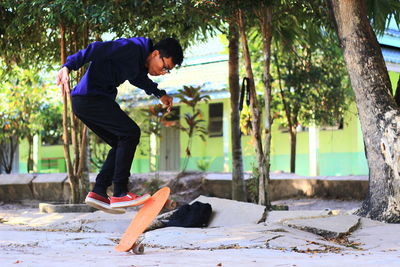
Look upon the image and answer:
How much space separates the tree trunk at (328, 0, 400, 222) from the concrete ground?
1.34 ft

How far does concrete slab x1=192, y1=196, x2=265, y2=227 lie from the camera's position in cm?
780

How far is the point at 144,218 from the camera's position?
5.23 metres

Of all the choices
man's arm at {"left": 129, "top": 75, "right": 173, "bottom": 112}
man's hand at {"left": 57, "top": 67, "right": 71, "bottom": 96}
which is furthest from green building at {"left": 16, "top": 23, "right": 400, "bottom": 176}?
man's hand at {"left": 57, "top": 67, "right": 71, "bottom": 96}

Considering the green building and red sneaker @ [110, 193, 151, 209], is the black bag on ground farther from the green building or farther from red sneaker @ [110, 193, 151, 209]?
the green building

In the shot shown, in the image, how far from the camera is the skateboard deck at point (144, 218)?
5188 mm

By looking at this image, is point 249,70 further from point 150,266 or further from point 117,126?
point 150,266

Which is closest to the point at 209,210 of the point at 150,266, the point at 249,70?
the point at 249,70

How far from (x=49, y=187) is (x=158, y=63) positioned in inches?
383

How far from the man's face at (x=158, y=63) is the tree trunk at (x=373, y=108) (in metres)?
3.66

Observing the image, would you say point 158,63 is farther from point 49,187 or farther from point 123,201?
point 49,187

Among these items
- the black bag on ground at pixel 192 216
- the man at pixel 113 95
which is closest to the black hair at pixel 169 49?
the man at pixel 113 95

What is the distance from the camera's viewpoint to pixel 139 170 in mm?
24000

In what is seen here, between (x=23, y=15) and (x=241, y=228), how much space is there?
5449mm

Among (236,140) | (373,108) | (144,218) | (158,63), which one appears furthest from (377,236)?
(236,140)
